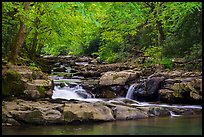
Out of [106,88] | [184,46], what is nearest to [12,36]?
[106,88]

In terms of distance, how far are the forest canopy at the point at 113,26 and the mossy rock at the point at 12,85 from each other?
2201 millimetres

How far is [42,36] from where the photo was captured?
20406mm

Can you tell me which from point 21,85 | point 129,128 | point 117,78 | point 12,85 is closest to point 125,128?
point 129,128

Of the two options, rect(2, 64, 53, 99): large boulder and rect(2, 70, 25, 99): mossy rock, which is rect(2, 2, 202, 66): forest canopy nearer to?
rect(2, 64, 53, 99): large boulder

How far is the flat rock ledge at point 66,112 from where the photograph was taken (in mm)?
10320

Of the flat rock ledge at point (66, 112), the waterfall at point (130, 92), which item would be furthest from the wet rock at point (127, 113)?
the waterfall at point (130, 92)

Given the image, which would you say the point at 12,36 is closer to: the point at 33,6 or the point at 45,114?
the point at 33,6

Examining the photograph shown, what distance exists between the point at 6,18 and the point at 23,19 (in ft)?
4.70

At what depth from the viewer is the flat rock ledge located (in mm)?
10320

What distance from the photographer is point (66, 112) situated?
10.8m

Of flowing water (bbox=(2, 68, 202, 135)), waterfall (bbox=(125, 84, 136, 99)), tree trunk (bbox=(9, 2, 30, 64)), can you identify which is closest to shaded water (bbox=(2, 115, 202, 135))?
flowing water (bbox=(2, 68, 202, 135))

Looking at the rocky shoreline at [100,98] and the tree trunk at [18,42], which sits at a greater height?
the tree trunk at [18,42]

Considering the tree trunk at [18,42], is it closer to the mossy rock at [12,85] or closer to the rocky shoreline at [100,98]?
the rocky shoreline at [100,98]

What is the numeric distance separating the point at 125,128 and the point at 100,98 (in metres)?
5.41
